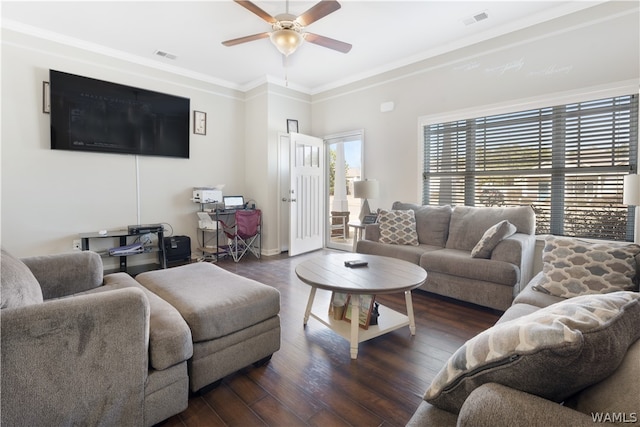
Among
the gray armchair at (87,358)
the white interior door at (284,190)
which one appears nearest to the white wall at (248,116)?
the white interior door at (284,190)

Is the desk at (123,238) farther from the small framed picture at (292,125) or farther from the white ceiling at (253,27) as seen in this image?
the small framed picture at (292,125)

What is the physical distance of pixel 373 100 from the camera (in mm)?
4762

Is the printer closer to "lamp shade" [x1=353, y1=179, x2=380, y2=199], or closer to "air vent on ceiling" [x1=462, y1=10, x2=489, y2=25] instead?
"lamp shade" [x1=353, y1=179, x2=380, y2=199]

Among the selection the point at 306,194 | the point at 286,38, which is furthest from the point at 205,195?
the point at 286,38

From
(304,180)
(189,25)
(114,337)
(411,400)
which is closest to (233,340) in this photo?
(114,337)

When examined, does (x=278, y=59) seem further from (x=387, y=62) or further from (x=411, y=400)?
(x=411, y=400)

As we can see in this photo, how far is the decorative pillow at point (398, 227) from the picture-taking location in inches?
143

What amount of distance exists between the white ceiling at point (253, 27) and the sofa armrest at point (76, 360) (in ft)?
9.80

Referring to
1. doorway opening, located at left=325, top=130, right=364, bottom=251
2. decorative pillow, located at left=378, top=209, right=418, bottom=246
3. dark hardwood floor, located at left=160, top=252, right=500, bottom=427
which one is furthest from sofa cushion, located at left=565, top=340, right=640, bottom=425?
doorway opening, located at left=325, top=130, right=364, bottom=251

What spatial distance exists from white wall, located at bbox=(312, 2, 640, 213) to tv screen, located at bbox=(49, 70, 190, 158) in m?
2.47

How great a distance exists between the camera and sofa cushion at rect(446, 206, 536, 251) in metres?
3.15

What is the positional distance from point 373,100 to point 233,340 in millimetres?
4123

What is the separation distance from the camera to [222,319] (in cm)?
166

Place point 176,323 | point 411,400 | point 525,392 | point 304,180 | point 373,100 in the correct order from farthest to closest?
point 304,180, point 373,100, point 411,400, point 176,323, point 525,392
